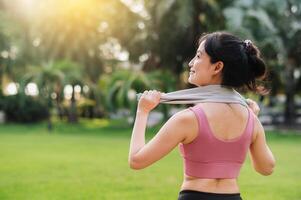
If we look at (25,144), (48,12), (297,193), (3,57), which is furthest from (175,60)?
(297,193)

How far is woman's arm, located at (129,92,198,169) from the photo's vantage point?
7.47ft

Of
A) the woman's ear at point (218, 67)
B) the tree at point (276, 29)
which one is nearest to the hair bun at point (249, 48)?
A: the woman's ear at point (218, 67)

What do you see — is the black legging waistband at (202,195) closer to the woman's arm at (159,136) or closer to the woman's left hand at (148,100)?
the woman's arm at (159,136)

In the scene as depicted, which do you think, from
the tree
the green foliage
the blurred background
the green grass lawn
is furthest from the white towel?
the tree

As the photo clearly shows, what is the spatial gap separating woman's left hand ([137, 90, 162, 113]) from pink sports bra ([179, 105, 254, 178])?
161 millimetres

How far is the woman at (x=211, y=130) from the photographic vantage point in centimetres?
231

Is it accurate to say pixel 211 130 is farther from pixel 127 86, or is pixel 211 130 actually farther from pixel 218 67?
pixel 127 86

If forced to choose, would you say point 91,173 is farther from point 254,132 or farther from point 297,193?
point 254,132

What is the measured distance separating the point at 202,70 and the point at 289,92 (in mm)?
26634

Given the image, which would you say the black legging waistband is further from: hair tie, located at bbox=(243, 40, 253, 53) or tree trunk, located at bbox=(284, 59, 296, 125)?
tree trunk, located at bbox=(284, 59, 296, 125)

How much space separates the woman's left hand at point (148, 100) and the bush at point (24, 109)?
31.2m

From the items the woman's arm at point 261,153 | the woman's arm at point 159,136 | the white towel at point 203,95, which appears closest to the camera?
the woman's arm at point 159,136

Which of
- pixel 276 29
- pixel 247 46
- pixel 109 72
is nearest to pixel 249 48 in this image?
pixel 247 46

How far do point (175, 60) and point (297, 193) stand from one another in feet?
76.8
